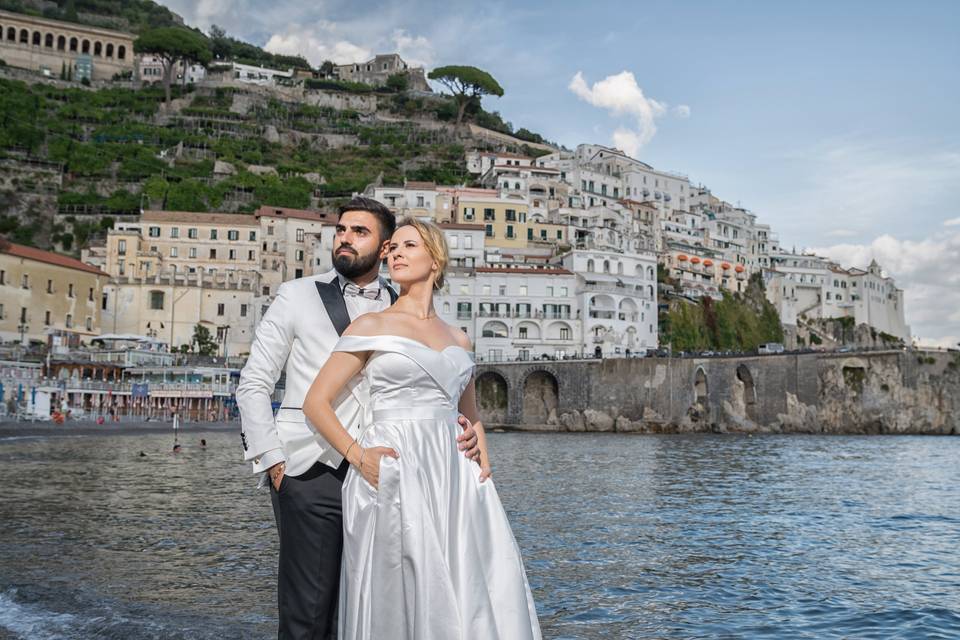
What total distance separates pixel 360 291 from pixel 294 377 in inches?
22.2

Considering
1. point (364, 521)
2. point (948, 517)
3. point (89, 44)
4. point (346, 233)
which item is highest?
point (89, 44)

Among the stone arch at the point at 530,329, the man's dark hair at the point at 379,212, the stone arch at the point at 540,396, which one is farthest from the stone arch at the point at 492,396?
the man's dark hair at the point at 379,212

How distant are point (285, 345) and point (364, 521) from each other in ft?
3.40

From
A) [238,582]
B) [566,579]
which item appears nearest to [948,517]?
[566,579]

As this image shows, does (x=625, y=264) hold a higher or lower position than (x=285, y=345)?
higher

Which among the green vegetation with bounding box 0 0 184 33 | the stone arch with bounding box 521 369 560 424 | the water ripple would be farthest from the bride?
the green vegetation with bounding box 0 0 184 33

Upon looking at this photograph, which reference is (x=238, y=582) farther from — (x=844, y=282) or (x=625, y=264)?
(x=844, y=282)

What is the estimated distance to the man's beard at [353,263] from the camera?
4.42 meters

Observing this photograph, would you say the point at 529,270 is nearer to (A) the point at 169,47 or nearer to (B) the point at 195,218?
(B) the point at 195,218

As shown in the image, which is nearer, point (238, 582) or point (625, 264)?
point (238, 582)

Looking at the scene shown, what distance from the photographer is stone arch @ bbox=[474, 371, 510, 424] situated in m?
61.4

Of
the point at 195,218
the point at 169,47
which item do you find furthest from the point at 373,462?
the point at 169,47

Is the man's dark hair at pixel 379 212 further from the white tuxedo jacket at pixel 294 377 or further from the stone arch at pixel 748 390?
the stone arch at pixel 748 390

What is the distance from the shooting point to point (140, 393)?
52.7m
